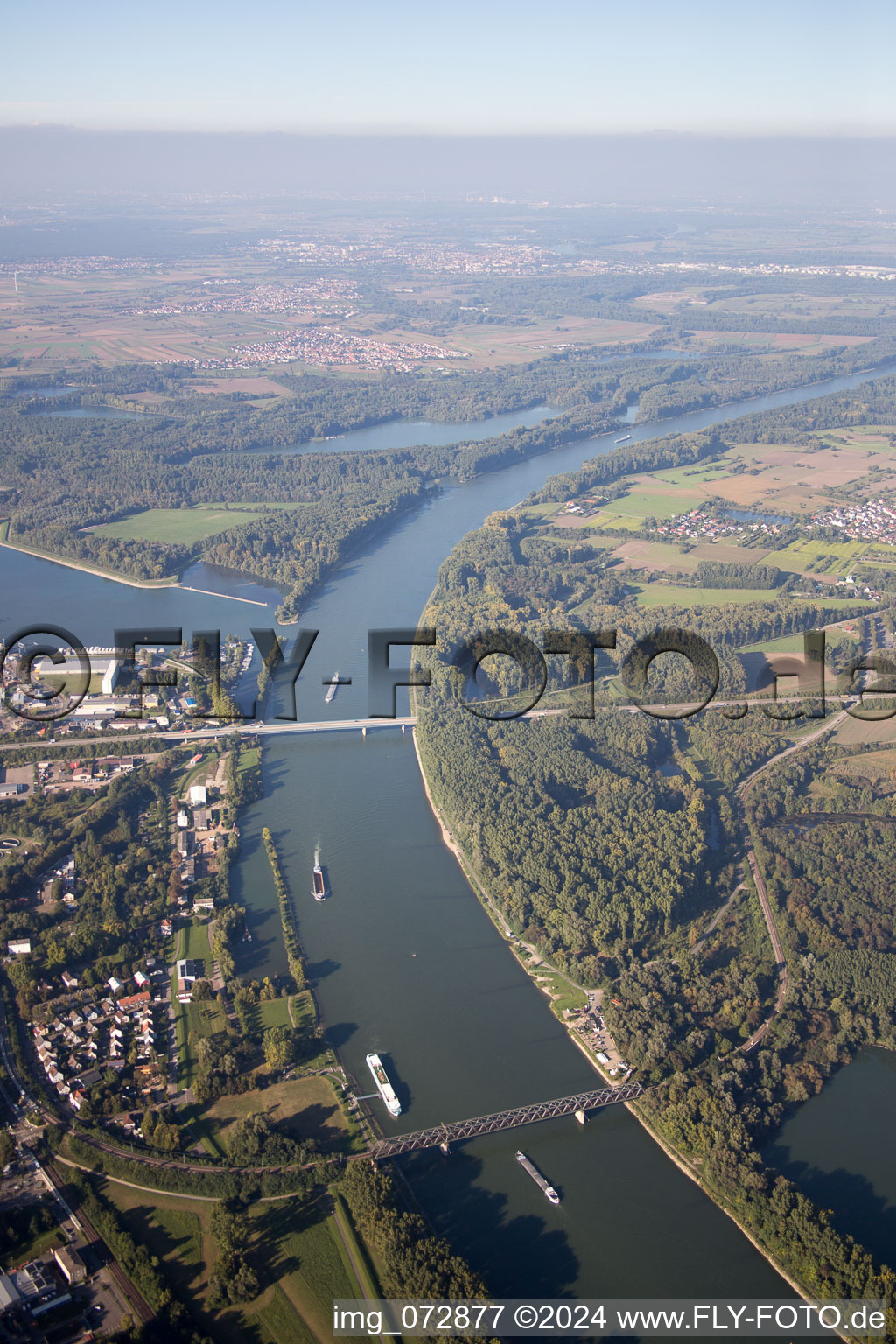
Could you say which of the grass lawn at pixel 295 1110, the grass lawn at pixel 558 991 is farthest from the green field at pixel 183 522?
the grass lawn at pixel 295 1110

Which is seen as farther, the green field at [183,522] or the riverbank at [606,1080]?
the green field at [183,522]

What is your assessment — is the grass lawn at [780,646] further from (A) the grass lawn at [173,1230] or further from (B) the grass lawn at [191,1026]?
(A) the grass lawn at [173,1230]

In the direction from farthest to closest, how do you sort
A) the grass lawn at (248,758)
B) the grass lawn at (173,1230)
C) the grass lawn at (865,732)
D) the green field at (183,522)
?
the green field at (183,522) → the grass lawn at (865,732) → the grass lawn at (248,758) → the grass lawn at (173,1230)

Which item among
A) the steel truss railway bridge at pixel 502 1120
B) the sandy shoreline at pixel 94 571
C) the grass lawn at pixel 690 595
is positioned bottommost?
the steel truss railway bridge at pixel 502 1120

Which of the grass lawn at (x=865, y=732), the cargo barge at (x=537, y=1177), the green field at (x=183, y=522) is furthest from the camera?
the green field at (x=183, y=522)

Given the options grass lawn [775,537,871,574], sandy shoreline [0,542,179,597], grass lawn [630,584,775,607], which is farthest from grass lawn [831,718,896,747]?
sandy shoreline [0,542,179,597]

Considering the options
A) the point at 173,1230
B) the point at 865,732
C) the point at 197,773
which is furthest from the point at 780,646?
the point at 173,1230

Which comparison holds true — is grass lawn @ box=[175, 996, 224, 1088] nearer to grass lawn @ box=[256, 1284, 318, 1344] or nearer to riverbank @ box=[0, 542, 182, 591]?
grass lawn @ box=[256, 1284, 318, 1344]
